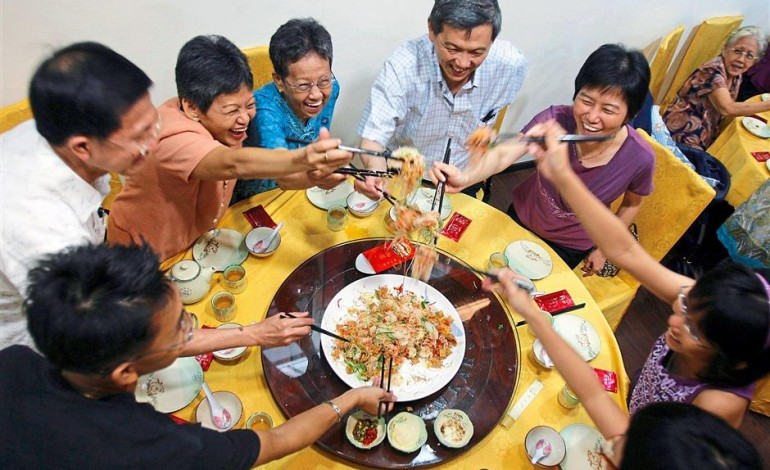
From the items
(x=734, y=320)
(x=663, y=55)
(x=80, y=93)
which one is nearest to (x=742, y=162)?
(x=663, y=55)

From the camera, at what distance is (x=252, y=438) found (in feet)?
5.24

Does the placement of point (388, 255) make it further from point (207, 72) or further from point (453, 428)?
point (207, 72)

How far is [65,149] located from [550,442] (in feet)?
7.15

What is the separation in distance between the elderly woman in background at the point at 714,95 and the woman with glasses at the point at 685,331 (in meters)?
3.10

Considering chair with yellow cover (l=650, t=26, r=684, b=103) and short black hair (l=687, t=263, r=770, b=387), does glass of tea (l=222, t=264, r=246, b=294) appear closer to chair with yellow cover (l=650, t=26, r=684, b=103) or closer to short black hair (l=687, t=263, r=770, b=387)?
short black hair (l=687, t=263, r=770, b=387)

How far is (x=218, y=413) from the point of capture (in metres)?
1.97

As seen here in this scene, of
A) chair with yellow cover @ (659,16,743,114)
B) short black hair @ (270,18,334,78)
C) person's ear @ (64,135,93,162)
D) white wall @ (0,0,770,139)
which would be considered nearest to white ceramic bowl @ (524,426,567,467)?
person's ear @ (64,135,93,162)

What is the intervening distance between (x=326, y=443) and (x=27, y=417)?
1.01 m

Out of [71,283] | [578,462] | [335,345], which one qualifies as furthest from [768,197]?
[71,283]

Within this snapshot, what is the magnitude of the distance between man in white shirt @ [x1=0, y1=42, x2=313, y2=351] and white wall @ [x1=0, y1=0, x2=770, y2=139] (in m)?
1.25

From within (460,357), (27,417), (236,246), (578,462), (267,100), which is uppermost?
(267,100)

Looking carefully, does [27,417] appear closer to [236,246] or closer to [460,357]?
[236,246]

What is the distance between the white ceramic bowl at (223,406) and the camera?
1.96m

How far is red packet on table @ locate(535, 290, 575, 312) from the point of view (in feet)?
8.22
